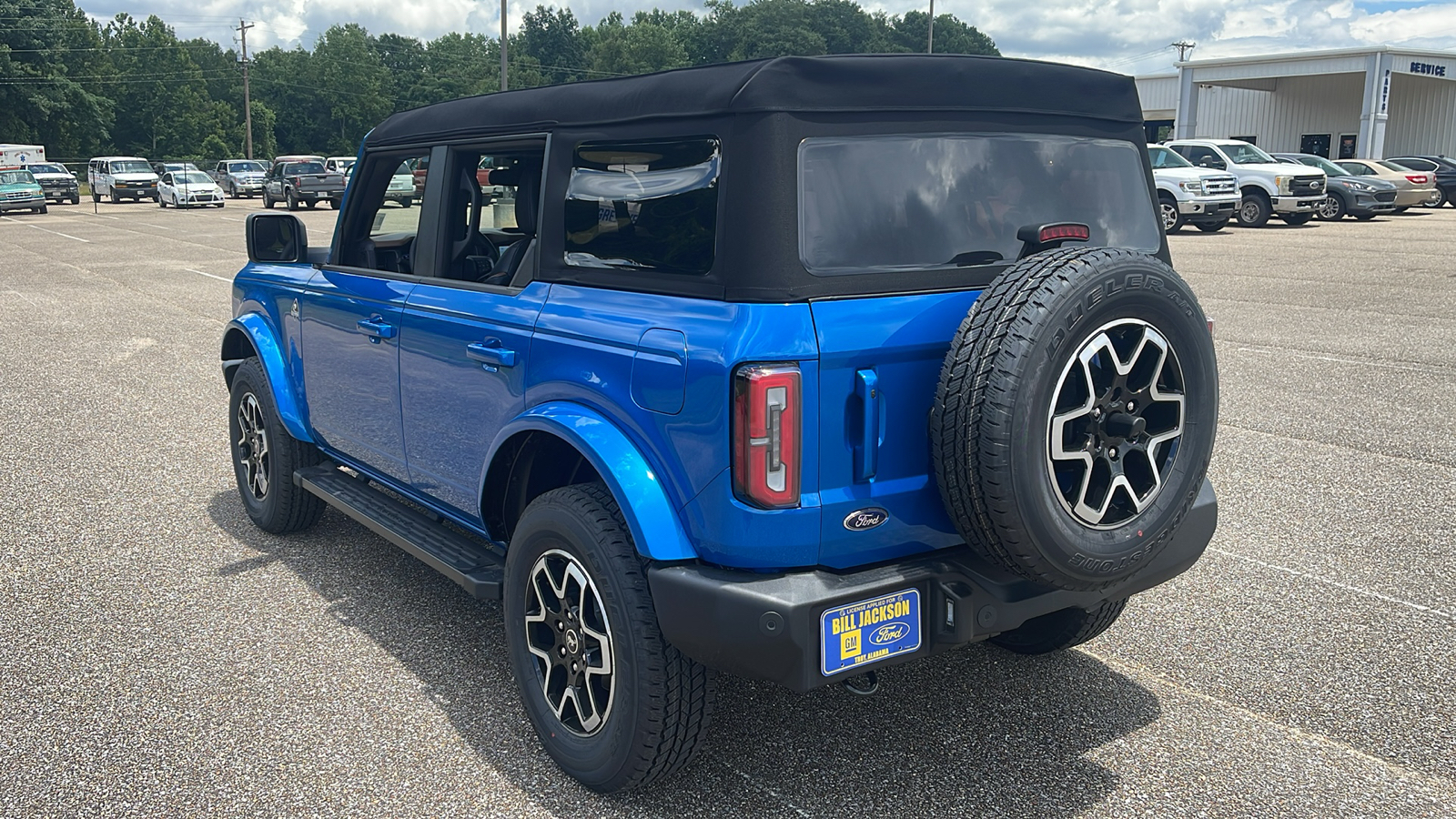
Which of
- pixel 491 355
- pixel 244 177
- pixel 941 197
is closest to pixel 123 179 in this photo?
pixel 244 177

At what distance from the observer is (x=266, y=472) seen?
5453mm

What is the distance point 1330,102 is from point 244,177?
1860 inches

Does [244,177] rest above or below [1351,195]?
above

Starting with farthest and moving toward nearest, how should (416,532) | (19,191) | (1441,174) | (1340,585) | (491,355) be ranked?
1. (19,191)
2. (1441,174)
3. (1340,585)
4. (416,532)
5. (491,355)

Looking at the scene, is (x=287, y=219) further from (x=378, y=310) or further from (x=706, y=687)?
(x=706, y=687)

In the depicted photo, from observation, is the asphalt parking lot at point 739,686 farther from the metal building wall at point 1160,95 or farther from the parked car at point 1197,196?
the metal building wall at point 1160,95

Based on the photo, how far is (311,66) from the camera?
116 metres

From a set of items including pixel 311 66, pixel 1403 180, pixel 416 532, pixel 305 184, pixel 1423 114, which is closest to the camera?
pixel 416 532

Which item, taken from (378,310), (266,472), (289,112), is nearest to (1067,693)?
(378,310)

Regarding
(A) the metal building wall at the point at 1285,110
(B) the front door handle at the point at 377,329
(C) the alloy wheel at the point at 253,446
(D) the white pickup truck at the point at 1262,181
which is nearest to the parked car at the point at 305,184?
(D) the white pickup truck at the point at 1262,181

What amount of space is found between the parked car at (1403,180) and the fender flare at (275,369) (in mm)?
32082

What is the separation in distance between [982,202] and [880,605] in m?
1.16

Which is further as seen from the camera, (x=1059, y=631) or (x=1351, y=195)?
(x=1351, y=195)

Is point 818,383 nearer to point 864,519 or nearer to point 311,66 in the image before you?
point 864,519
